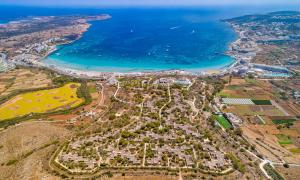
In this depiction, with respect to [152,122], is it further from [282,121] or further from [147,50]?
[147,50]

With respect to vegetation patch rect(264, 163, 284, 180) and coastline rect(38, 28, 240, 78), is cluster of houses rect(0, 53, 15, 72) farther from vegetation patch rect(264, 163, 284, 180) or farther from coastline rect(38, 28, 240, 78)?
vegetation patch rect(264, 163, 284, 180)

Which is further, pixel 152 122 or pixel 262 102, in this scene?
pixel 262 102

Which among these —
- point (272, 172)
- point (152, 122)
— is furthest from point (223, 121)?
point (272, 172)

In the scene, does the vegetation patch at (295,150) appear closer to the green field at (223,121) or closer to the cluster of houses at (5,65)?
the green field at (223,121)

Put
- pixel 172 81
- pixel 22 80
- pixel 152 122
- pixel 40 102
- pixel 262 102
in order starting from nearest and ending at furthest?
pixel 152 122, pixel 40 102, pixel 262 102, pixel 172 81, pixel 22 80

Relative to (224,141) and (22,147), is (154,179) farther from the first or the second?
(22,147)

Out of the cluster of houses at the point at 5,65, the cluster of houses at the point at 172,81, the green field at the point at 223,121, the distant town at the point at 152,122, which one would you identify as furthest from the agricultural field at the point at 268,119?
the cluster of houses at the point at 5,65

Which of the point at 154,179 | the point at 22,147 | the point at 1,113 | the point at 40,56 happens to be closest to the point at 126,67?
the point at 40,56

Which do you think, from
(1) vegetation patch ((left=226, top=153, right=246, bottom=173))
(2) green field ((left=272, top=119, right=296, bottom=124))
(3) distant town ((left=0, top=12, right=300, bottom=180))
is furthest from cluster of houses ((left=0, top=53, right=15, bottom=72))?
(2) green field ((left=272, top=119, right=296, bottom=124))
